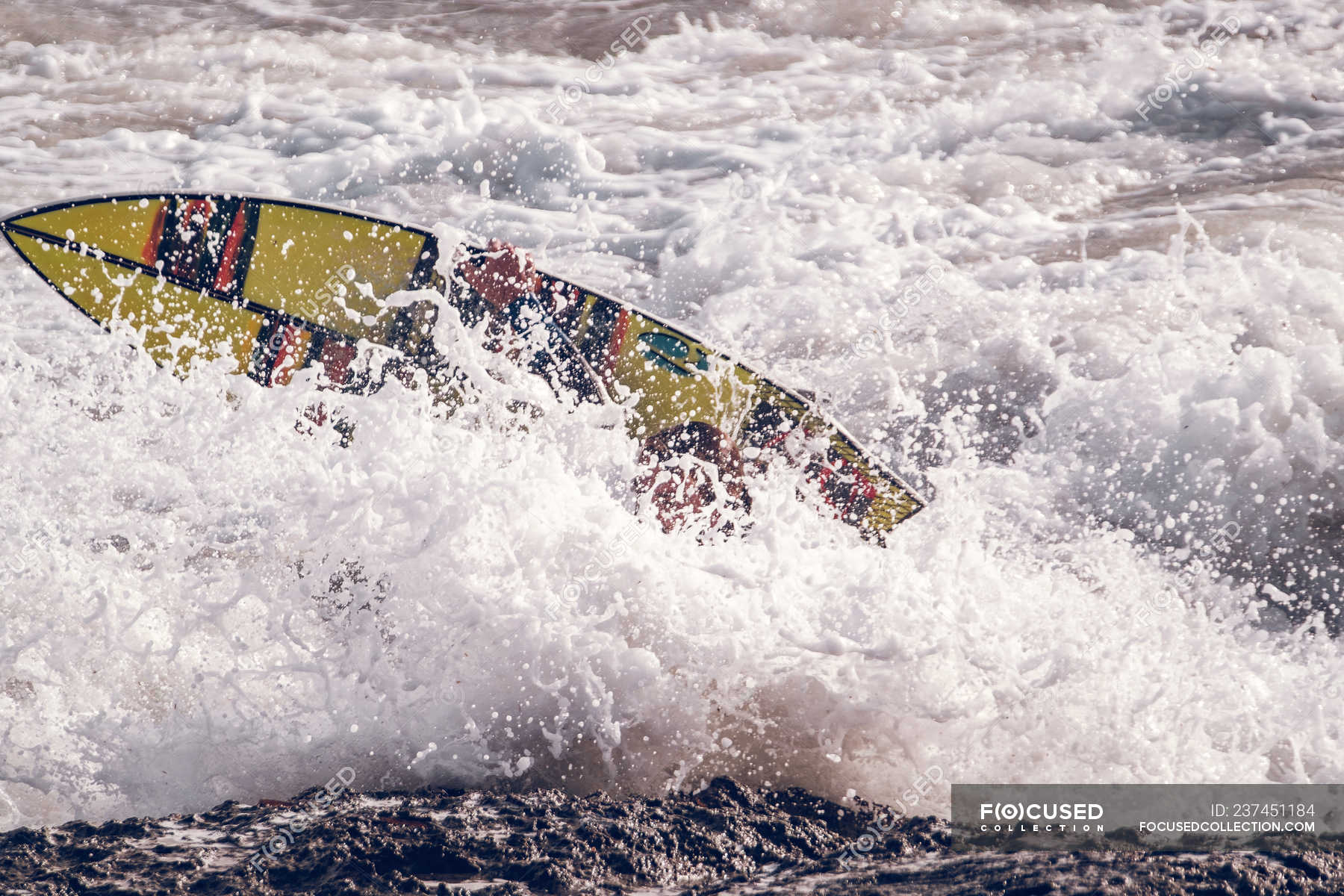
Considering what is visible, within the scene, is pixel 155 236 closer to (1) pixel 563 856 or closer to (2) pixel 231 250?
(2) pixel 231 250

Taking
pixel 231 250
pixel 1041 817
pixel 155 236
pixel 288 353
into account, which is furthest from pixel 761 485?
pixel 155 236

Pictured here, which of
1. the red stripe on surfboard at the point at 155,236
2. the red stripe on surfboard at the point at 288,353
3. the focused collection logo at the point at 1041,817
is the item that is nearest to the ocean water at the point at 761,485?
the focused collection logo at the point at 1041,817

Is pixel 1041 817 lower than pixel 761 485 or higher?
lower

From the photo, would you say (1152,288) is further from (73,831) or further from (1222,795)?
(73,831)

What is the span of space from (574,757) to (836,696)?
0.97 metres

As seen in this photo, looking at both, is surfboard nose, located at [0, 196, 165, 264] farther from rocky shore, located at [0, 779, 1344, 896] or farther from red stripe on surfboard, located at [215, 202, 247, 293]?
rocky shore, located at [0, 779, 1344, 896]

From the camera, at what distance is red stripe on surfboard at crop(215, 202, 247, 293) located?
198 inches

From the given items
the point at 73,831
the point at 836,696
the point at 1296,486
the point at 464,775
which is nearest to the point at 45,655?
the point at 73,831

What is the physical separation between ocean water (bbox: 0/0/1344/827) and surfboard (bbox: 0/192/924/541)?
31 centimetres

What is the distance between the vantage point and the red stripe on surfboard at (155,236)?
5.07 m

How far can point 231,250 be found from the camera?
5.06 metres

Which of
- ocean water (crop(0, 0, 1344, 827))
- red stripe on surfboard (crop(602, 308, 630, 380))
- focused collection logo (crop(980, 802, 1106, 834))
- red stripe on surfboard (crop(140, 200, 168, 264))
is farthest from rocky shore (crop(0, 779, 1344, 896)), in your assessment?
red stripe on surfboard (crop(140, 200, 168, 264))

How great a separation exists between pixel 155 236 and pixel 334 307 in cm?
96

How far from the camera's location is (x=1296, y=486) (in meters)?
5.15
